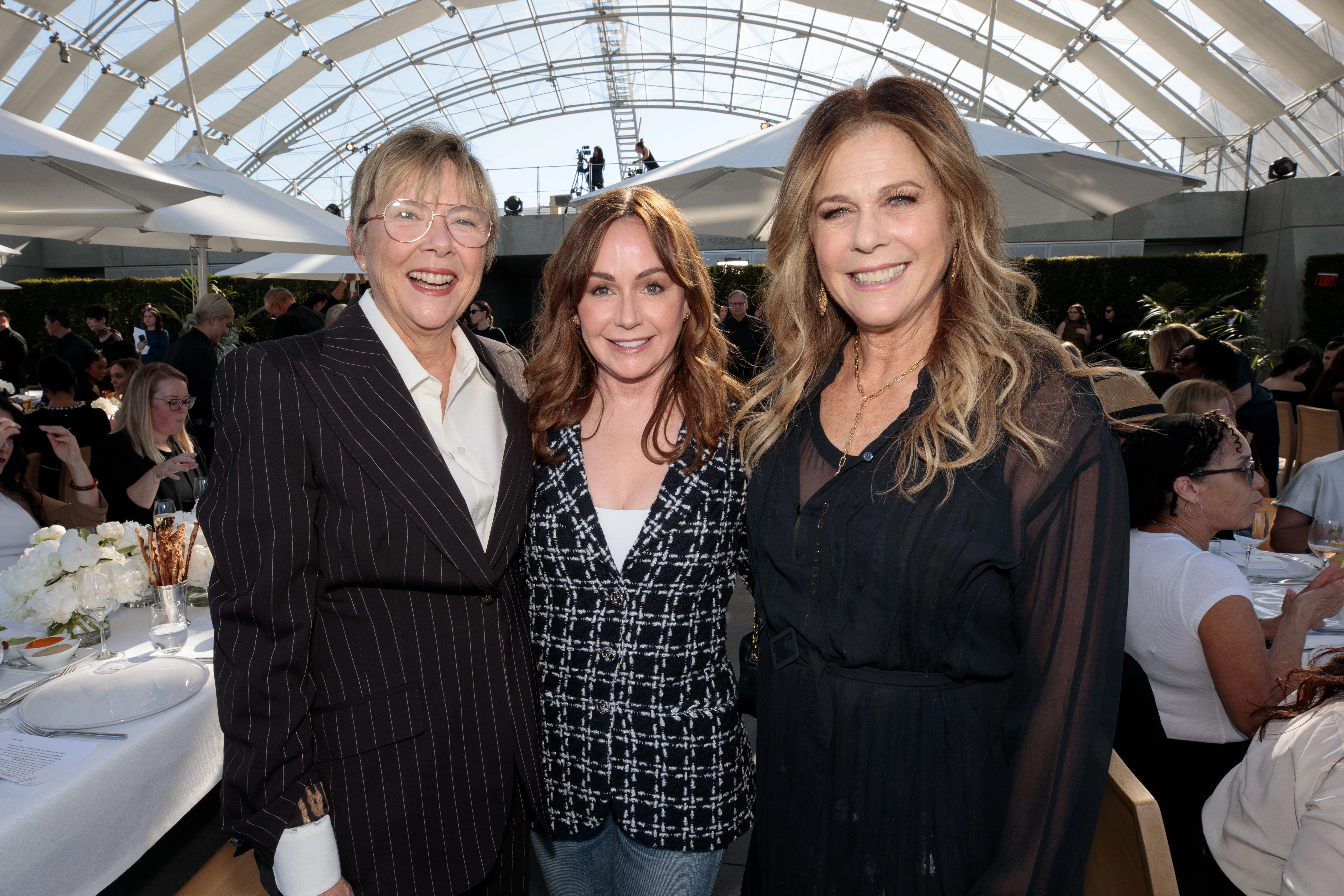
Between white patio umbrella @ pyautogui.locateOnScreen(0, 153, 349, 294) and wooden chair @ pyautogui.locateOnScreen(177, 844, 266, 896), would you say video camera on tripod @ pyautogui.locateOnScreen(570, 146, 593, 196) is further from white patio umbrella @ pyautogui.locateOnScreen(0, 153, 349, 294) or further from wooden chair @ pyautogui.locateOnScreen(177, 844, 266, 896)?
wooden chair @ pyautogui.locateOnScreen(177, 844, 266, 896)

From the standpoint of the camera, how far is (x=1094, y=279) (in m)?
16.2

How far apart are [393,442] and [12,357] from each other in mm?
10306

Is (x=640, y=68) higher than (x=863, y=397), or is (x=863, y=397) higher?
(x=640, y=68)

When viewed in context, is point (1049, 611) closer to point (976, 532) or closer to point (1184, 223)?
point (976, 532)

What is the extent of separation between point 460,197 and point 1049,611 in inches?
53.1

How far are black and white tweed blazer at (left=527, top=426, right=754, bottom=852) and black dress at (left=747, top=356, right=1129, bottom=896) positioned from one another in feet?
0.65

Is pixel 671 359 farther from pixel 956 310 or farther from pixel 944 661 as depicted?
pixel 944 661

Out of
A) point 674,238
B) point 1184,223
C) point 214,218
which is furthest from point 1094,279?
point 674,238

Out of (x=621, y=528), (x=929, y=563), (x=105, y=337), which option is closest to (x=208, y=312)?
(x=105, y=337)

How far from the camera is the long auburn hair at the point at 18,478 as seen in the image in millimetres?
3340

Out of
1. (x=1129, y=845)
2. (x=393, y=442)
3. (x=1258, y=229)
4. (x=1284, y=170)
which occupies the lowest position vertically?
→ (x=1129, y=845)

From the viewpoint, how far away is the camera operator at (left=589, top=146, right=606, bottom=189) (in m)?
23.3

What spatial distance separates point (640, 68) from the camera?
29.8 metres

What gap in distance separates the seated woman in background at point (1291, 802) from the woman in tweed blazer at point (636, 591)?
0.99m
